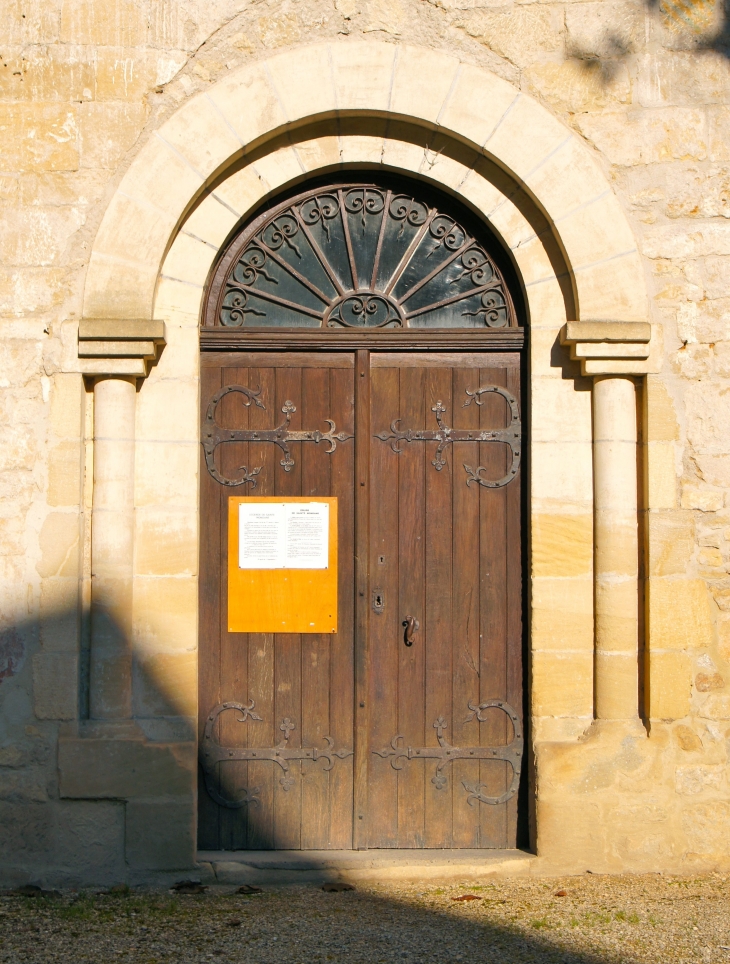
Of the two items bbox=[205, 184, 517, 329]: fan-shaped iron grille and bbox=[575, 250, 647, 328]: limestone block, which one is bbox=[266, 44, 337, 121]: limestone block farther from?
bbox=[575, 250, 647, 328]: limestone block

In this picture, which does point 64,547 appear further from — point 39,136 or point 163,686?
point 39,136

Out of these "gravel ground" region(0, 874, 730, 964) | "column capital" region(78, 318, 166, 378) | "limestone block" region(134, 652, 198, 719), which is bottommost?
"gravel ground" region(0, 874, 730, 964)

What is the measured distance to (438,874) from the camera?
4.55 metres

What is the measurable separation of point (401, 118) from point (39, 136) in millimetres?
1798

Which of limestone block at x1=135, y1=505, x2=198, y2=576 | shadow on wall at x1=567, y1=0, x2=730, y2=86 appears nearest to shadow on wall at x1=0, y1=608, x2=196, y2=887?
limestone block at x1=135, y1=505, x2=198, y2=576

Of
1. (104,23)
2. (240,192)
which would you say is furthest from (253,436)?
(104,23)

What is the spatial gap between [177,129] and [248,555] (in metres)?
2.14

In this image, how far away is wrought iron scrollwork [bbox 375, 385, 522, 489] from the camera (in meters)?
4.83

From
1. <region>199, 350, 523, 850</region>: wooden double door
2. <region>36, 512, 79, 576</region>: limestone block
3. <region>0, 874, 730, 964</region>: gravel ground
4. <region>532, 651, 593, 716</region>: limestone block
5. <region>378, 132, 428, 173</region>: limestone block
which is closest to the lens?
<region>0, 874, 730, 964</region>: gravel ground

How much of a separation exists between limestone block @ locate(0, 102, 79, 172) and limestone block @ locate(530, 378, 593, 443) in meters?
2.57

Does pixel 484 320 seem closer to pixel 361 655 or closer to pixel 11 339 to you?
Result: pixel 361 655

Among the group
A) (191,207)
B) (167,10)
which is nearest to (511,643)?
(191,207)

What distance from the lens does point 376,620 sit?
4801mm

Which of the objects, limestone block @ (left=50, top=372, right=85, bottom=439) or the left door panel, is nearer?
limestone block @ (left=50, top=372, right=85, bottom=439)
